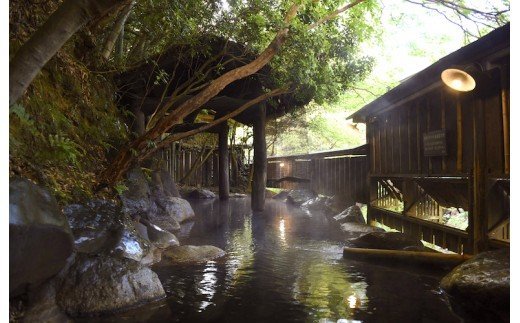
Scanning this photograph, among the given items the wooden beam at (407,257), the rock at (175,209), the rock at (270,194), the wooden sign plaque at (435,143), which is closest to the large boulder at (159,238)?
the rock at (175,209)

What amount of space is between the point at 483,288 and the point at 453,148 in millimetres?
3140

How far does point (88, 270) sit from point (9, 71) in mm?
2409

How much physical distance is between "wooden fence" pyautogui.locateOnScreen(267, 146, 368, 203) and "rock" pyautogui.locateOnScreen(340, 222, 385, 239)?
1448mm

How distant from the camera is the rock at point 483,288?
12.7 feet

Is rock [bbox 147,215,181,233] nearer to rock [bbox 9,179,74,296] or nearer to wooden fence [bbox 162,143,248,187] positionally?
rock [bbox 9,179,74,296]

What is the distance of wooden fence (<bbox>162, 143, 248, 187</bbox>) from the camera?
20478 mm

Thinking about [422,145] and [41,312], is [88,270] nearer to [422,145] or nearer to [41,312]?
[41,312]

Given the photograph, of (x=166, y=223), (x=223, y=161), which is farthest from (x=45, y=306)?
(x=223, y=161)

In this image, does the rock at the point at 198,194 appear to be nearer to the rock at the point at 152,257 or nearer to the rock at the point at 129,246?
the rock at the point at 152,257

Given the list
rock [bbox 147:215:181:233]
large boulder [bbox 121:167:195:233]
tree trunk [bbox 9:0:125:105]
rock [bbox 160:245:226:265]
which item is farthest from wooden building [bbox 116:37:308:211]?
tree trunk [bbox 9:0:125:105]

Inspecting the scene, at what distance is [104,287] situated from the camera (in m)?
4.08

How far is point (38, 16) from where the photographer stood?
23.0ft

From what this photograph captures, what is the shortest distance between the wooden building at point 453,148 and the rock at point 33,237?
5.68 meters

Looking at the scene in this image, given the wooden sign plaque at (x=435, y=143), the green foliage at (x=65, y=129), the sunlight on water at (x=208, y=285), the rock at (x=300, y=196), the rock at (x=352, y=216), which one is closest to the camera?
the sunlight on water at (x=208, y=285)
